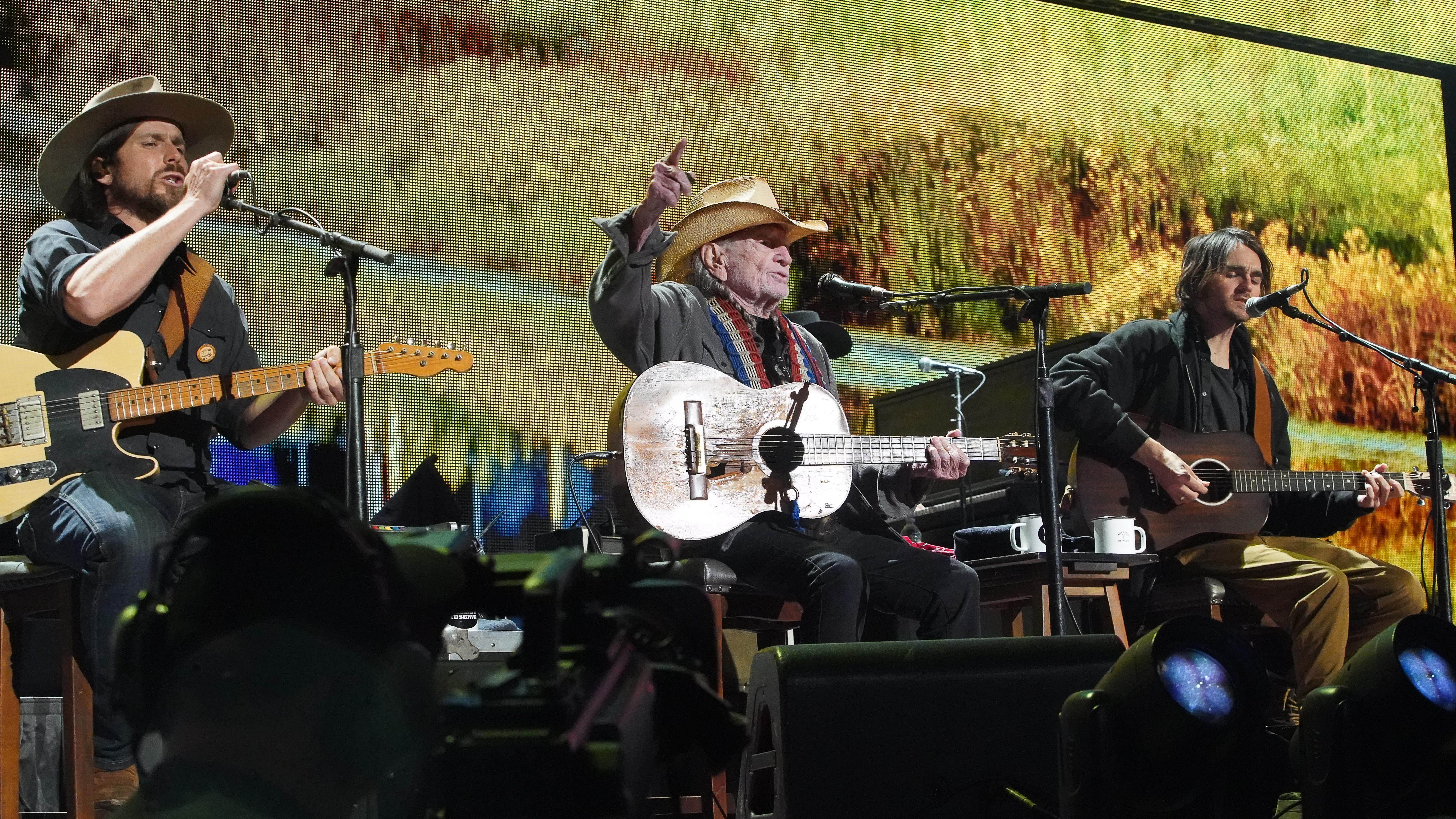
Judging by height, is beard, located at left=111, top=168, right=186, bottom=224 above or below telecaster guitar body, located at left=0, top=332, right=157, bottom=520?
above

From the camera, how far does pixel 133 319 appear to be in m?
2.98

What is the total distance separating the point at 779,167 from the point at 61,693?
2757mm

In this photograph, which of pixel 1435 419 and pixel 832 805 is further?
pixel 1435 419

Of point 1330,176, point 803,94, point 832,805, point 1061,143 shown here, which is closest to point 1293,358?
point 1330,176

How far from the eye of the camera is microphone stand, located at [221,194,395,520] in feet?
9.96

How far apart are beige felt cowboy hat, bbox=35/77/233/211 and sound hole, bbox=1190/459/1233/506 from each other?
2.97 m

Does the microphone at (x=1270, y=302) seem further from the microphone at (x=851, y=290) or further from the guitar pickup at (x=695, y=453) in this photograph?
the guitar pickup at (x=695, y=453)

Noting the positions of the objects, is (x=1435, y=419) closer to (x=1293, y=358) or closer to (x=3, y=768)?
(x=1293, y=358)

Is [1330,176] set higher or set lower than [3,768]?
higher

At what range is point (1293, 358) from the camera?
5379 mm

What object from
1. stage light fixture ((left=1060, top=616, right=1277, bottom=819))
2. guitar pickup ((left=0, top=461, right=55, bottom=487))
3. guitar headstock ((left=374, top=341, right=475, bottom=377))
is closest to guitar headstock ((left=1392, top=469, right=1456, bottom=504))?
stage light fixture ((left=1060, top=616, right=1277, bottom=819))

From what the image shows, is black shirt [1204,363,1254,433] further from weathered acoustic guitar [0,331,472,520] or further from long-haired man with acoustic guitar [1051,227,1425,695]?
weathered acoustic guitar [0,331,472,520]

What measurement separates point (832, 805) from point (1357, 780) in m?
0.72

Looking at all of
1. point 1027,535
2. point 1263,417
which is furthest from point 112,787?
point 1263,417
